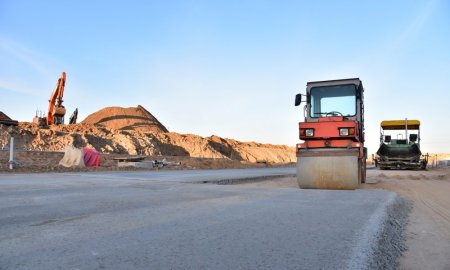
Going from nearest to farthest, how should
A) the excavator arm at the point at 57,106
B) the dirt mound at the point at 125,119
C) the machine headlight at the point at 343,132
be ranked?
the machine headlight at the point at 343,132 → the excavator arm at the point at 57,106 → the dirt mound at the point at 125,119

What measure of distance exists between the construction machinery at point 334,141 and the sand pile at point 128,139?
2590 cm

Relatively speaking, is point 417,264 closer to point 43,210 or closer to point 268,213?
point 268,213

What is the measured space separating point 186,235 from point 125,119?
46716mm

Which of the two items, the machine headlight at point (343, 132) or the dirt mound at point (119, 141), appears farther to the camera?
the dirt mound at point (119, 141)

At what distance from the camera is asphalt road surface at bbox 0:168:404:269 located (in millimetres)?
2475

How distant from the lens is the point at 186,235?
325 centimetres

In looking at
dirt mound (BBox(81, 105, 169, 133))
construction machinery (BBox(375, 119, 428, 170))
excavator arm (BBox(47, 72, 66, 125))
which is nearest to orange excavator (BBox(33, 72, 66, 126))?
excavator arm (BBox(47, 72, 66, 125))

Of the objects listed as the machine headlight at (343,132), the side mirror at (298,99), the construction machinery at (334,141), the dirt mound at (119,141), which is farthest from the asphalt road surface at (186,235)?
the dirt mound at (119,141)

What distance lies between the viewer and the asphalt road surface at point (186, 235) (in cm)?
248

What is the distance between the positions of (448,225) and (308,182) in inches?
181

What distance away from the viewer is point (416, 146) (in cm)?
2272

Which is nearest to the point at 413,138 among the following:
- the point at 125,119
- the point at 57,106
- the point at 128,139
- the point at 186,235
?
the point at 186,235

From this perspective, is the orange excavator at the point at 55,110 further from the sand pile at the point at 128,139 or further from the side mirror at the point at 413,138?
the side mirror at the point at 413,138

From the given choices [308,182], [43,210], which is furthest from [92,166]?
[43,210]
